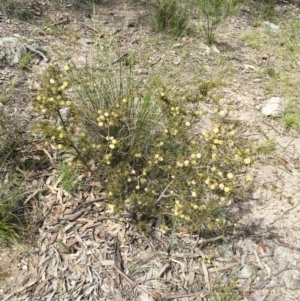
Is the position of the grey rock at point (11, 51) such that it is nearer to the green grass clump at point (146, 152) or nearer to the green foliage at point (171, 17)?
the green grass clump at point (146, 152)

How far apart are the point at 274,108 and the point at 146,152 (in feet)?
5.09

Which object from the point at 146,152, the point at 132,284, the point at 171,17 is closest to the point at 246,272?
the point at 132,284

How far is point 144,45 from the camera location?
13.3 ft

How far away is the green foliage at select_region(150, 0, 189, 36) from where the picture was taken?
404 centimetres

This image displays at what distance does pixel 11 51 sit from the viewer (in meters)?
3.47

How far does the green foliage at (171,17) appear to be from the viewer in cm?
404

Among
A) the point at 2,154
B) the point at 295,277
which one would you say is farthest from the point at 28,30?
the point at 295,277

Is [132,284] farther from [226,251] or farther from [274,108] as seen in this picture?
[274,108]

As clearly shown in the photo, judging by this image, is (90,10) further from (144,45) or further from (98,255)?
(98,255)

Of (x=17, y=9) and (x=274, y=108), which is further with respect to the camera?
(x=17, y=9)

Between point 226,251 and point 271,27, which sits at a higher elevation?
point 271,27

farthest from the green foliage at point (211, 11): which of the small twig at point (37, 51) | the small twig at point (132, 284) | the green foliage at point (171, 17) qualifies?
the small twig at point (132, 284)

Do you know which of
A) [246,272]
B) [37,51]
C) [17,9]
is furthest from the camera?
[17,9]

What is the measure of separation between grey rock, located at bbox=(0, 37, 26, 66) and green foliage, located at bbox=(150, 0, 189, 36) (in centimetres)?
149
